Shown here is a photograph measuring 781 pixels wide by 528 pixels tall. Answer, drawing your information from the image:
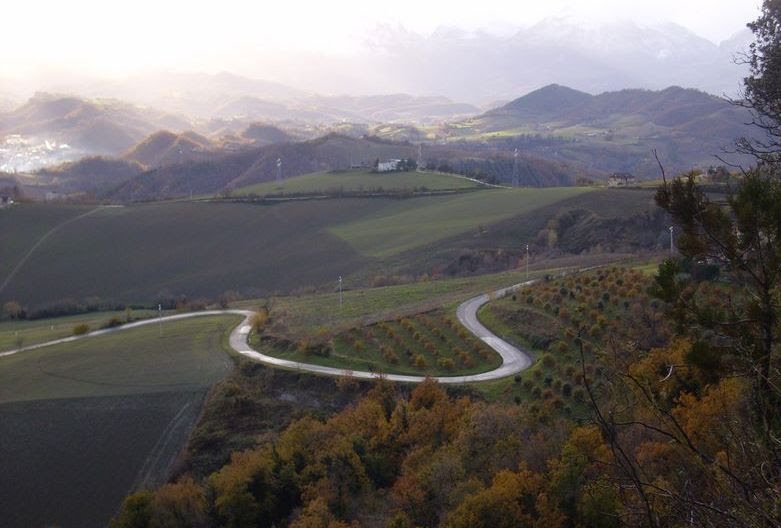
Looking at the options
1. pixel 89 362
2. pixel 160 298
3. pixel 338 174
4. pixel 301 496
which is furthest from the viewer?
pixel 338 174

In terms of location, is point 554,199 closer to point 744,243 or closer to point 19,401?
point 19,401

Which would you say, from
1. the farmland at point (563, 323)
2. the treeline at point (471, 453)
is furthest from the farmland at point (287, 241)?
the treeline at point (471, 453)

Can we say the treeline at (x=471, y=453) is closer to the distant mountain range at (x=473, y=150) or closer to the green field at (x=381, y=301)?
the green field at (x=381, y=301)

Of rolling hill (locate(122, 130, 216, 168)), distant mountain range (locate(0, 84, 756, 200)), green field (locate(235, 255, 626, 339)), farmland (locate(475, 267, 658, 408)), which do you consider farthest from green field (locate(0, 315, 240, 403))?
rolling hill (locate(122, 130, 216, 168))

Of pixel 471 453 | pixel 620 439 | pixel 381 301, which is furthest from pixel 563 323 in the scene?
pixel 620 439

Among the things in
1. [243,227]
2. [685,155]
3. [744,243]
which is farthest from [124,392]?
[685,155]

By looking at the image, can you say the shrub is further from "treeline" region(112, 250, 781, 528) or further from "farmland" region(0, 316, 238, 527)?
"farmland" region(0, 316, 238, 527)
